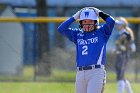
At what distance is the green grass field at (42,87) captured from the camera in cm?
1327

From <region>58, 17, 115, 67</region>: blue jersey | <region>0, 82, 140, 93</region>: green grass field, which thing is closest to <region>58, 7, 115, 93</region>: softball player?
<region>58, 17, 115, 67</region>: blue jersey

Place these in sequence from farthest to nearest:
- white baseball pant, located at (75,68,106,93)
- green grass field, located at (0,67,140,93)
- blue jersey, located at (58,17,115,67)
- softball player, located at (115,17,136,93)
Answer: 1. green grass field, located at (0,67,140,93)
2. softball player, located at (115,17,136,93)
3. blue jersey, located at (58,17,115,67)
4. white baseball pant, located at (75,68,106,93)

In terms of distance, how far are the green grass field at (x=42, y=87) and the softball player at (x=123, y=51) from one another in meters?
1.07

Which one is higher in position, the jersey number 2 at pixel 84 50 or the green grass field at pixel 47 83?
the jersey number 2 at pixel 84 50

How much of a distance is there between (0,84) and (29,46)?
6.02 ft

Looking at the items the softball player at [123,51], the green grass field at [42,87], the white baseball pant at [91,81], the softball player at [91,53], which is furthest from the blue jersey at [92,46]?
the green grass field at [42,87]

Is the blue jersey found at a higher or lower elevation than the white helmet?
lower

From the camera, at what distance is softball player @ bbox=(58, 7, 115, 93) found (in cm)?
798

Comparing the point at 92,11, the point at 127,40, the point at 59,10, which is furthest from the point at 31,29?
the point at 59,10

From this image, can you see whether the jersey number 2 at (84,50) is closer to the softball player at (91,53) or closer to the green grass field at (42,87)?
the softball player at (91,53)

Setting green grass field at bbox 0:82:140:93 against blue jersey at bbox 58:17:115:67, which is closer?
blue jersey at bbox 58:17:115:67

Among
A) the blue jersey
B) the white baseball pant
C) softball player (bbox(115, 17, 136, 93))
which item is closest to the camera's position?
the white baseball pant

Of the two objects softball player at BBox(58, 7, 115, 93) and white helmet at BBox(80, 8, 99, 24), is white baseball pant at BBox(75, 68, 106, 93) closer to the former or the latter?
softball player at BBox(58, 7, 115, 93)

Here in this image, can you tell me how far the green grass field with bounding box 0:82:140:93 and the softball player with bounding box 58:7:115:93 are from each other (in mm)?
4848
